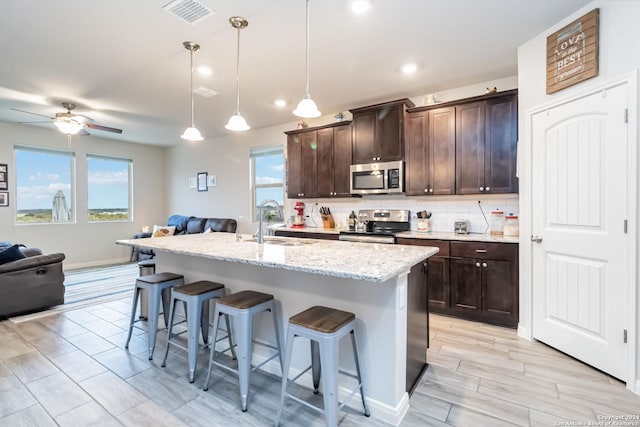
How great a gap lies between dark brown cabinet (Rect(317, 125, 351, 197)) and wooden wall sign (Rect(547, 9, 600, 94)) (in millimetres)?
2376

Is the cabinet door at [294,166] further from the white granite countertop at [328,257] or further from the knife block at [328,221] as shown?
the white granite countertop at [328,257]

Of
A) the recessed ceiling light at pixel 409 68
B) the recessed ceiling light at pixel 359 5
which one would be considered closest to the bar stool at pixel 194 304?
the recessed ceiling light at pixel 359 5

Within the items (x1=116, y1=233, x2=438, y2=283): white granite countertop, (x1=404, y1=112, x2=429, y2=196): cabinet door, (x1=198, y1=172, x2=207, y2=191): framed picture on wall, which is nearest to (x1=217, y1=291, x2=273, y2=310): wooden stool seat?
(x1=116, y1=233, x2=438, y2=283): white granite countertop

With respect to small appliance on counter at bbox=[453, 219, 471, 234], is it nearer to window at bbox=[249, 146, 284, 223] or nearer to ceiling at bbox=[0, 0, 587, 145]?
ceiling at bbox=[0, 0, 587, 145]

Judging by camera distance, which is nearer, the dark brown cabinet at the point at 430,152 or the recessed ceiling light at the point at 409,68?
the recessed ceiling light at the point at 409,68

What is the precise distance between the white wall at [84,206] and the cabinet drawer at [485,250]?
6561 mm

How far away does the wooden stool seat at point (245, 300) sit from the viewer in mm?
2003

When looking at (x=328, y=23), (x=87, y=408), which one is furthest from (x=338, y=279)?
(x=328, y=23)

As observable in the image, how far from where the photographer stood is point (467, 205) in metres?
3.86

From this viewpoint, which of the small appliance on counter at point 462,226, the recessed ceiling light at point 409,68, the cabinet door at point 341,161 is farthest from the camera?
the cabinet door at point 341,161

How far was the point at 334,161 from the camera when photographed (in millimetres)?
4621

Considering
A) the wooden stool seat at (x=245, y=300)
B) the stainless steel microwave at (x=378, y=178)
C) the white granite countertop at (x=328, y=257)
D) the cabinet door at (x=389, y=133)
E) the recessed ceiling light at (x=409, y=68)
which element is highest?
the recessed ceiling light at (x=409, y=68)

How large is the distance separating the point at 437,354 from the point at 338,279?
1290 mm

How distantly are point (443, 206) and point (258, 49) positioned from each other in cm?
276
